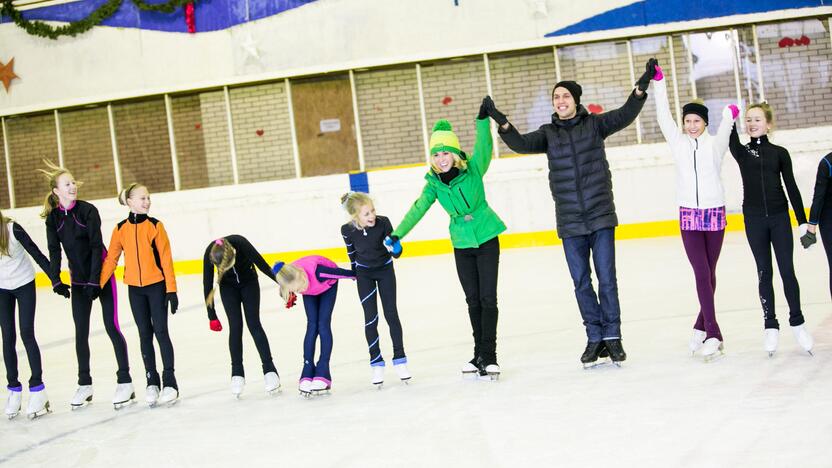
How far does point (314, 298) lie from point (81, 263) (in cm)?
140

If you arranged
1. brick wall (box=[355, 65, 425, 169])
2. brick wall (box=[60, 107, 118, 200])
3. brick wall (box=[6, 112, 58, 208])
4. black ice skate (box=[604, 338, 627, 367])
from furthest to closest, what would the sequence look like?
brick wall (box=[6, 112, 58, 208])
brick wall (box=[60, 107, 118, 200])
brick wall (box=[355, 65, 425, 169])
black ice skate (box=[604, 338, 627, 367])

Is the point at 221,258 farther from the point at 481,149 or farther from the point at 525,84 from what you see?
the point at 525,84

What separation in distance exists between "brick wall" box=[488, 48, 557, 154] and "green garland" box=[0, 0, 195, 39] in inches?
188

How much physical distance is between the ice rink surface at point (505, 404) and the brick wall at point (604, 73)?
18.8 feet

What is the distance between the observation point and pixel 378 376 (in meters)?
5.18

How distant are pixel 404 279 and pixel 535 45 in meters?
4.36

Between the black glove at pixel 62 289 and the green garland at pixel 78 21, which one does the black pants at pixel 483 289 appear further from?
the green garland at pixel 78 21

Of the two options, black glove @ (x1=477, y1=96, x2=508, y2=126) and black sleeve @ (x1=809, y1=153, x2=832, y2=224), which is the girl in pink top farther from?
black sleeve @ (x1=809, y1=153, x2=832, y2=224)

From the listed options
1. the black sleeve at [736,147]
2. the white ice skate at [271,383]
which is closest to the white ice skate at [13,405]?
the white ice skate at [271,383]

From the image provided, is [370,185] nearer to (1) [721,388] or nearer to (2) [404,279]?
(2) [404,279]

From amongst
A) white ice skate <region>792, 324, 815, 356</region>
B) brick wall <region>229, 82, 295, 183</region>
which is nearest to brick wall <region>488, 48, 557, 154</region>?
brick wall <region>229, 82, 295, 183</region>

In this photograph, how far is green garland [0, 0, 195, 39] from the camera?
1421cm

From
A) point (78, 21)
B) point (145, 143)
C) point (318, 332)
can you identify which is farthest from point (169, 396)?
point (78, 21)

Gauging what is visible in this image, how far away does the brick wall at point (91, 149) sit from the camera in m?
14.9
